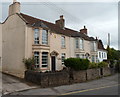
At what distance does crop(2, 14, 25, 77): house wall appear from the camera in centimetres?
1602

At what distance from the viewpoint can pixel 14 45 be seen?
17.2m

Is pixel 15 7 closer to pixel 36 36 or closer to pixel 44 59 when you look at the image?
pixel 36 36

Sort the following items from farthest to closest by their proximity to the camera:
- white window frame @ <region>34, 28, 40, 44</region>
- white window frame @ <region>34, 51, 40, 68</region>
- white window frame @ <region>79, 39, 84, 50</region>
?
white window frame @ <region>79, 39, 84, 50</region> → white window frame @ <region>34, 28, 40, 44</region> → white window frame @ <region>34, 51, 40, 68</region>

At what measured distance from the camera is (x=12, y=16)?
17.6m

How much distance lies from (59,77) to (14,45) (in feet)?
26.1

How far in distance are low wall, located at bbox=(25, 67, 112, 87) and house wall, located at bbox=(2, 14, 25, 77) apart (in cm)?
232

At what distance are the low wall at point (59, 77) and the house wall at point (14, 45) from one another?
2.32 meters

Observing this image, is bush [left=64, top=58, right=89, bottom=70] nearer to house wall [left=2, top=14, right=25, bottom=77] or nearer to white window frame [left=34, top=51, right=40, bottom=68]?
white window frame [left=34, top=51, right=40, bottom=68]

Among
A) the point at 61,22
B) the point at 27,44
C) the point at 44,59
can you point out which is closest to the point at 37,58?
the point at 44,59

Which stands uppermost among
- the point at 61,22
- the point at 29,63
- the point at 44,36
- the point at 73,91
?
the point at 61,22

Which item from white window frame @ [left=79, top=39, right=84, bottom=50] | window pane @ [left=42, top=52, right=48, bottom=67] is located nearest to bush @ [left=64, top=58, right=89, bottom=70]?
window pane @ [left=42, top=52, right=48, bottom=67]

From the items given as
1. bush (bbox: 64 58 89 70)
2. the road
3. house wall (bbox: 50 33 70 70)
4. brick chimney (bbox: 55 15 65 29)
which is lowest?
the road

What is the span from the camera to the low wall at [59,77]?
1280 cm

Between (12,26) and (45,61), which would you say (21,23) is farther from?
(45,61)
